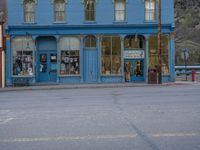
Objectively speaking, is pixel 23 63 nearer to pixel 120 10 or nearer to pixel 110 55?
pixel 110 55

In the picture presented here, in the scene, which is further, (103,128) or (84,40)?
(84,40)

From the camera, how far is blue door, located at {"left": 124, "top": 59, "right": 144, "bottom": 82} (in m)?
39.8

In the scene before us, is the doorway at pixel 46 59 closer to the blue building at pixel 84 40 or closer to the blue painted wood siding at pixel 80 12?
the blue building at pixel 84 40

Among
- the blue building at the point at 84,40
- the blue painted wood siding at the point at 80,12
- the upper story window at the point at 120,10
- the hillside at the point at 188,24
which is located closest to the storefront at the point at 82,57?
the blue building at the point at 84,40

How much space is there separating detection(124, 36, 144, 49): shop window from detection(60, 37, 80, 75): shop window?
153 inches

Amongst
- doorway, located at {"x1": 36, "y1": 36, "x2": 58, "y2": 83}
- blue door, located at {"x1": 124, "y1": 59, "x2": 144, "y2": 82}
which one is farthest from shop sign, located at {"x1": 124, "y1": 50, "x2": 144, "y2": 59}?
doorway, located at {"x1": 36, "y1": 36, "x2": 58, "y2": 83}

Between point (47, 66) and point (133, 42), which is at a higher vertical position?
point (133, 42)

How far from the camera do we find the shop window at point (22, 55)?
38.9 meters

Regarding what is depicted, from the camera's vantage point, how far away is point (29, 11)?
38812 mm

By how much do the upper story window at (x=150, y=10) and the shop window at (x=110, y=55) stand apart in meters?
2.95

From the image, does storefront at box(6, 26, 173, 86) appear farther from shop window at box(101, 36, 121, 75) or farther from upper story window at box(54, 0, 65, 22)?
upper story window at box(54, 0, 65, 22)

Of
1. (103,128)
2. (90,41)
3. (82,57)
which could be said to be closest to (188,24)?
(90,41)

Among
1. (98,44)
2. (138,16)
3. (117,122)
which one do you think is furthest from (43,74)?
(117,122)

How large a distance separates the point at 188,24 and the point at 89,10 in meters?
66.7
